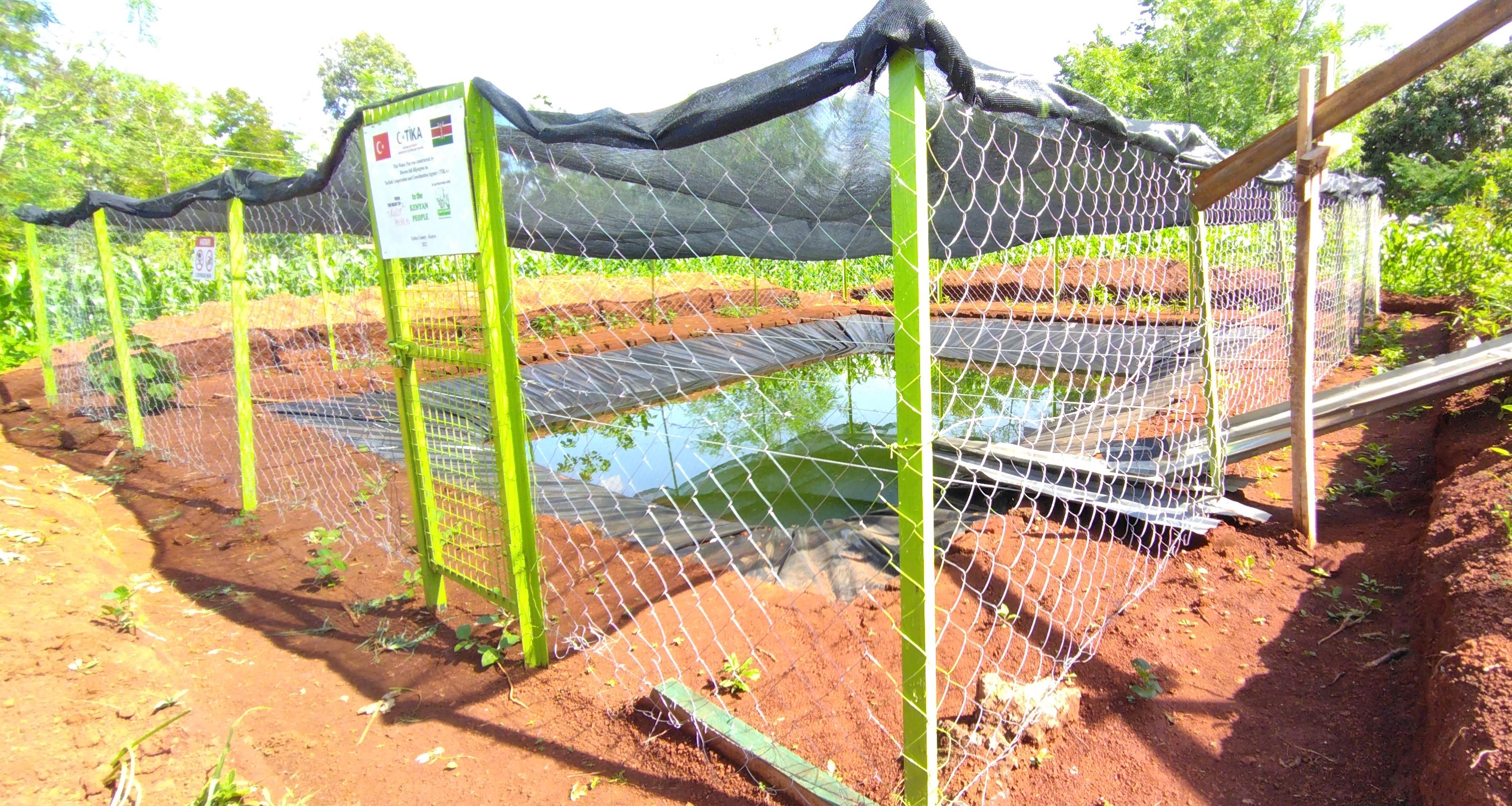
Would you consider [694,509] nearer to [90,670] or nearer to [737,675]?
[737,675]

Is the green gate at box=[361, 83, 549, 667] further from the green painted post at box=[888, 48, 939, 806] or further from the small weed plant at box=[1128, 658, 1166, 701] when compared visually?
the small weed plant at box=[1128, 658, 1166, 701]

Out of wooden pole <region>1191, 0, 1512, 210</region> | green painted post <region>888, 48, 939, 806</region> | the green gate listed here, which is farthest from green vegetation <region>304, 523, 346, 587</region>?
wooden pole <region>1191, 0, 1512, 210</region>

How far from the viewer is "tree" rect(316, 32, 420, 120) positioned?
34.2m

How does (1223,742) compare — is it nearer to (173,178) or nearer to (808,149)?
(808,149)

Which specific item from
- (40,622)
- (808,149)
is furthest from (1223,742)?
(40,622)

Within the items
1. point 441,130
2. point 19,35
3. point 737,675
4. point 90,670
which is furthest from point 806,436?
point 19,35

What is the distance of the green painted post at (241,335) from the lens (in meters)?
3.21

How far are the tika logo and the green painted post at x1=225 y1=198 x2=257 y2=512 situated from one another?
1879mm

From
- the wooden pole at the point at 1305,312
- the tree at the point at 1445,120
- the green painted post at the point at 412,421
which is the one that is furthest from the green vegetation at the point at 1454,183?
the green painted post at the point at 412,421

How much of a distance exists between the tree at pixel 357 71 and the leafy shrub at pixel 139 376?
34219 millimetres

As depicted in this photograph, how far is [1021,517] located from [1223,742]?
3.86 feet

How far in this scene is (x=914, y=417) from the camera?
128 cm

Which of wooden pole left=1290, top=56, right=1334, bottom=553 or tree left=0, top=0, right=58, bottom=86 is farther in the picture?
tree left=0, top=0, right=58, bottom=86

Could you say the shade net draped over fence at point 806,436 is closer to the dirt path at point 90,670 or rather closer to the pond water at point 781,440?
the pond water at point 781,440
